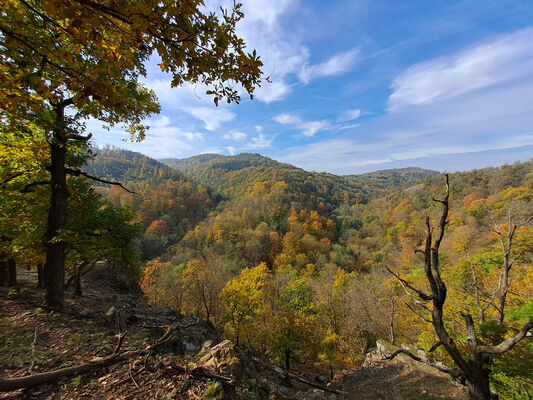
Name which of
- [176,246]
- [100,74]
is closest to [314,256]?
[176,246]

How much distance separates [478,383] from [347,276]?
28.3 meters

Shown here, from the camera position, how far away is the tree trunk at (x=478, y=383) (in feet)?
10.7

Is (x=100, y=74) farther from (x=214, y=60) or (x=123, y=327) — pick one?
(x=123, y=327)

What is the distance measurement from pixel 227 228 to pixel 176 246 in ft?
39.5

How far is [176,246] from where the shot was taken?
43812mm

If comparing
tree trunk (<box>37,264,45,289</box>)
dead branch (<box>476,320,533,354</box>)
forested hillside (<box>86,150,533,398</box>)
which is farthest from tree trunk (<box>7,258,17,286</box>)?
dead branch (<box>476,320,533,354</box>)

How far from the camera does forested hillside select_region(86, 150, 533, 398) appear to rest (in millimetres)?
8975

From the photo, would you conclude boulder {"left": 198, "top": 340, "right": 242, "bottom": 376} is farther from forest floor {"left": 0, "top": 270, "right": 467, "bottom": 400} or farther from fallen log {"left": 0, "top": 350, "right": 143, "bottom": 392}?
fallen log {"left": 0, "top": 350, "right": 143, "bottom": 392}

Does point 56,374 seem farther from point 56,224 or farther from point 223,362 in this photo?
point 56,224

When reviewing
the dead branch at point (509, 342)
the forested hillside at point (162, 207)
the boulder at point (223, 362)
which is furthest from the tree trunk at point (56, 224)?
the forested hillside at point (162, 207)

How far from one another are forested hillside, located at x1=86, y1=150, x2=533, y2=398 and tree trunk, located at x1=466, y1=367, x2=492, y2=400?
1136 mm

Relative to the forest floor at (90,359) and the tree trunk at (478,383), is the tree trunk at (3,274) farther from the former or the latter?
the tree trunk at (478,383)

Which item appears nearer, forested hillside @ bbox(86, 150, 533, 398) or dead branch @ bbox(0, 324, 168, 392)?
dead branch @ bbox(0, 324, 168, 392)

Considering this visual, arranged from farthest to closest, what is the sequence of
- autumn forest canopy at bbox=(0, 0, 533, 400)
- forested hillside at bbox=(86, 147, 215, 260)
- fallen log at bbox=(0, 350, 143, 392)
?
1. forested hillside at bbox=(86, 147, 215, 260)
2. fallen log at bbox=(0, 350, 143, 392)
3. autumn forest canopy at bbox=(0, 0, 533, 400)
